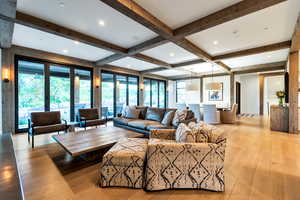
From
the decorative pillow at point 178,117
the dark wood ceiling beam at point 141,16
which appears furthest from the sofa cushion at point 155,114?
the dark wood ceiling beam at point 141,16

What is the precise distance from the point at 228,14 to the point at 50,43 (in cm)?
493

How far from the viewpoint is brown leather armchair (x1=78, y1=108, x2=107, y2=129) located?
15.2 ft

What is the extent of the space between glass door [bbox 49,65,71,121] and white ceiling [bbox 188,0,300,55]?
5.05 m

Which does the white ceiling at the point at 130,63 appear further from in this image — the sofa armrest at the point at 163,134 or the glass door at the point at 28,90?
the sofa armrest at the point at 163,134

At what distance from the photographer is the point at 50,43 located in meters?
4.35

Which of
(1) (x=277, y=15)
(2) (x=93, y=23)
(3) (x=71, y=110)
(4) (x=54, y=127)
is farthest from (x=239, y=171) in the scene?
(3) (x=71, y=110)

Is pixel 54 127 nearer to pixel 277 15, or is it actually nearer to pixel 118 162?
pixel 118 162

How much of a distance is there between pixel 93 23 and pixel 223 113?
649 cm

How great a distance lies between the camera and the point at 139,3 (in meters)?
2.49

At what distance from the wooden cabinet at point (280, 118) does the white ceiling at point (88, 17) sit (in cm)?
523

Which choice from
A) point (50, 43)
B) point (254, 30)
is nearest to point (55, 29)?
point (50, 43)

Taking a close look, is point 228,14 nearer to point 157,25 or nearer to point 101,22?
point 157,25

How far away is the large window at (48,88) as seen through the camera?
475cm

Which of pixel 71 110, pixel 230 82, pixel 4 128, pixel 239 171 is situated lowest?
pixel 239 171
